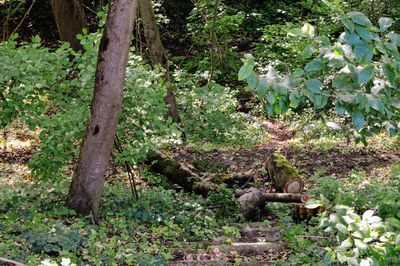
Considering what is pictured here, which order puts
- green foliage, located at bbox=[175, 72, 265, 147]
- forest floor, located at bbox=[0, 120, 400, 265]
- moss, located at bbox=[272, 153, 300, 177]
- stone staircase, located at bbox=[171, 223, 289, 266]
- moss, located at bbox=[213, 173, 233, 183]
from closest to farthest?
stone staircase, located at bbox=[171, 223, 289, 266] < forest floor, located at bbox=[0, 120, 400, 265] < moss, located at bbox=[272, 153, 300, 177] < moss, located at bbox=[213, 173, 233, 183] < green foliage, located at bbox=[175, 72, 265, 147]

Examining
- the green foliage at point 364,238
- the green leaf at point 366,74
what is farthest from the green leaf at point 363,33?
the green foliage at point 364,238

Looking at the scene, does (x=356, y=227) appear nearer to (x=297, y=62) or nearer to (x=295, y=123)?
(x=295, y=123)

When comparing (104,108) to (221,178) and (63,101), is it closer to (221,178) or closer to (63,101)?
(63,101)

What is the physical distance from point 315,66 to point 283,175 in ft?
22.4

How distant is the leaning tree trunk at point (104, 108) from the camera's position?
593 cm

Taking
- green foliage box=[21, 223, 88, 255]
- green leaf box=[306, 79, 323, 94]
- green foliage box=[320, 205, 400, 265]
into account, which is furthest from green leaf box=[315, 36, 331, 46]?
green foliage box=[21, 223, 88, 255]

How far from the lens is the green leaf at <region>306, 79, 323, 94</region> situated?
2.43 m

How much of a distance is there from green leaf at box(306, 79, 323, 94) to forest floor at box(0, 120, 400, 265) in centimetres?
338

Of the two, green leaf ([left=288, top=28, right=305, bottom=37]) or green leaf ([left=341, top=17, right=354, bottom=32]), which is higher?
green leaf ([left=341, top=17, right=354, bottom=32])

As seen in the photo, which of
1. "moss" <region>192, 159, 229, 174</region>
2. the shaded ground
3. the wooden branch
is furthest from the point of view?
the shaded ground

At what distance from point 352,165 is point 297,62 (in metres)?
6.96

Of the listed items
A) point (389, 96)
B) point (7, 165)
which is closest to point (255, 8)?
point (7, 165)

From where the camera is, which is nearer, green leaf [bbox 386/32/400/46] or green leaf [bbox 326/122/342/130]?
green leaf [bbox 386/32/400/46]

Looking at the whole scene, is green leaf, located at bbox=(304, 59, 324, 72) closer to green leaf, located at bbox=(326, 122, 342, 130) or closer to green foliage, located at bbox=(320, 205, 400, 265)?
green leaf, located at bbox=(326, 122, 342, 130)
